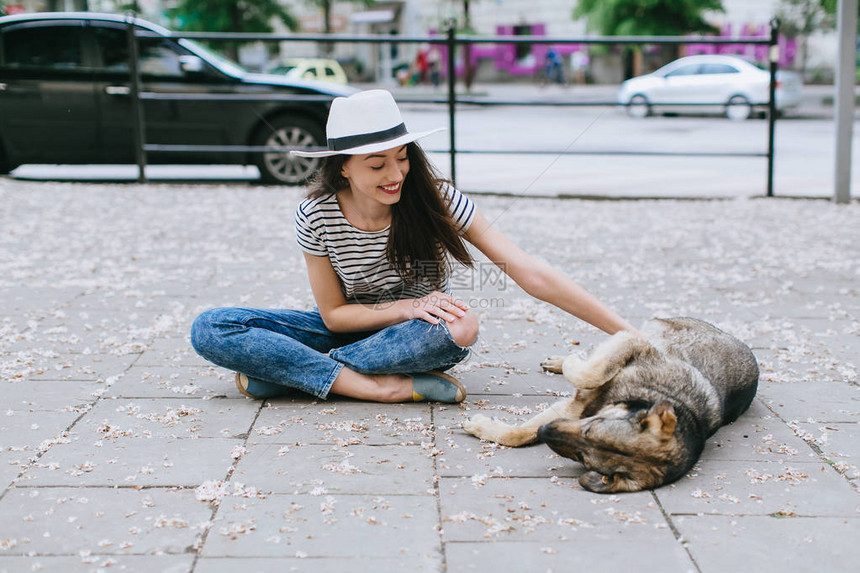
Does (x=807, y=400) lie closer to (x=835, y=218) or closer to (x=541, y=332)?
(x=541, y=332)

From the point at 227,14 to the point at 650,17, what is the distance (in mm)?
11948

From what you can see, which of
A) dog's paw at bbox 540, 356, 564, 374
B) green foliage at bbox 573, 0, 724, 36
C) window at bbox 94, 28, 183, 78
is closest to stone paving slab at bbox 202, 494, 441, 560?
dog's paw at bbox 540, 356, 564, 374

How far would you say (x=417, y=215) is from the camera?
11.2ft

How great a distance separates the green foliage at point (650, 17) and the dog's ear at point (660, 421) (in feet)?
79.9

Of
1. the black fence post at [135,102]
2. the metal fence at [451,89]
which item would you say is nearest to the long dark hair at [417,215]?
the metal fence at [451,89]

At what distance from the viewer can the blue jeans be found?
342 centimetres

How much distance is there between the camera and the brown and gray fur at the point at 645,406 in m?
2.68

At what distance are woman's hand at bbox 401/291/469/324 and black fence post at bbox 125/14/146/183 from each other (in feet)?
21.9

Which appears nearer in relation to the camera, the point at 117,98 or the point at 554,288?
the point at 554,288

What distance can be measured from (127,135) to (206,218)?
2.24 meters

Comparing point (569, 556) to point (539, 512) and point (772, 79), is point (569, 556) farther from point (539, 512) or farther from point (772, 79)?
point (772, 79)

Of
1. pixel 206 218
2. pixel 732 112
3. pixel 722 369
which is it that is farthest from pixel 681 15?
pixel 722 369

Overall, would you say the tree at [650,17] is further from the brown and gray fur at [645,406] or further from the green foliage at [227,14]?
the brown and gray fur at [645,406]

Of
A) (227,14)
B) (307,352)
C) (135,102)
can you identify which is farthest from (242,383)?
(227,14)
